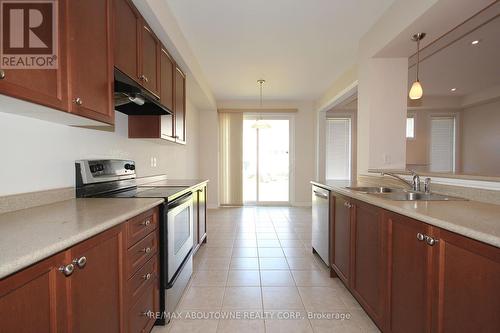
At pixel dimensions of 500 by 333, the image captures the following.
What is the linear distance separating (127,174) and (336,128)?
5.51 metres

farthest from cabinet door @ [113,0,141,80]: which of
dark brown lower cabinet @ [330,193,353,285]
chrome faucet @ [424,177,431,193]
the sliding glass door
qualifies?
the sliding glass door

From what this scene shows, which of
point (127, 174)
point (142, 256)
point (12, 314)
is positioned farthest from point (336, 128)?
point (12, 314)

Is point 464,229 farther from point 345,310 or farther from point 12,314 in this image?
point 12,314

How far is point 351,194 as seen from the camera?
185 cm

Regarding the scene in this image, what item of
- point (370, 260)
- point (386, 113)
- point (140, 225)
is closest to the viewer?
point (140, 225)

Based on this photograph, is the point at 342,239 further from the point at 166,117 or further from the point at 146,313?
the point at 166,117

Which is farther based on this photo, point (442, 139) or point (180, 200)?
point (442, 139)

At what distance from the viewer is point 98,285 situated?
0.98 m

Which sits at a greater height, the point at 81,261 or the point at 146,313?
the point at 81,261

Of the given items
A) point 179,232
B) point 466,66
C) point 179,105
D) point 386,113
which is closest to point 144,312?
point 179,232

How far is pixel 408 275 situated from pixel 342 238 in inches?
34.5

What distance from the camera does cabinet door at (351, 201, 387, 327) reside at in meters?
1.45

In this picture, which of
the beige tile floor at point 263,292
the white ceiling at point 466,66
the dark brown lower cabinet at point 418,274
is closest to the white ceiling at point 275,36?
the white ceiling at point 466,66

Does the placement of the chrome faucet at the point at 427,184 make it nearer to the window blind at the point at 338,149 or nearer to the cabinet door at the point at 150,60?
the cabinet door at the point at 150,60
